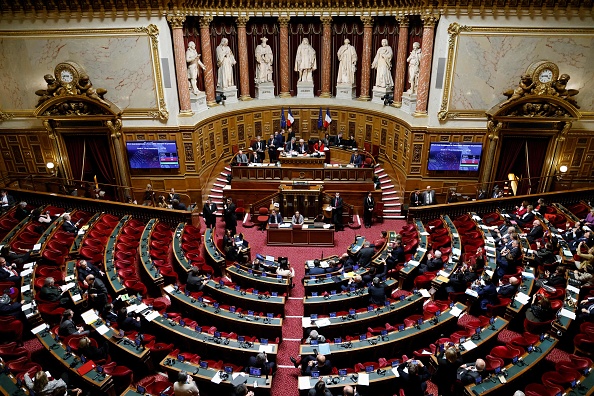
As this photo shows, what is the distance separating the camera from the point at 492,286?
11.1 metres

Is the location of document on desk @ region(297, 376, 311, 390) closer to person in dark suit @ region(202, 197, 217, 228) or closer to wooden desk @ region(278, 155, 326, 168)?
person in dark suit @ region(202, 197, 217, 228)

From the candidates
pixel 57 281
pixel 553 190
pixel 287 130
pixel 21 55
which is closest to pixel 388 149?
pixel 287 130

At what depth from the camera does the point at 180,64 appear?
18.2 meters

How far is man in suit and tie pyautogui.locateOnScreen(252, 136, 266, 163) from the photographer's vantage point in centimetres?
2002

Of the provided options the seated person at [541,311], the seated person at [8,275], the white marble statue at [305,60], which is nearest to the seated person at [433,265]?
the seated person at [541,311]

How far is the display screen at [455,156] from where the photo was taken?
18219 millimetres

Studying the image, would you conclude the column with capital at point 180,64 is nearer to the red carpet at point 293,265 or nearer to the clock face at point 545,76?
the red carpet at point 293,265

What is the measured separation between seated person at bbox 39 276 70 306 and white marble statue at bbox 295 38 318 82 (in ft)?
51.1

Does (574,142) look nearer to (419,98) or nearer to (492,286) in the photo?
(419,98)

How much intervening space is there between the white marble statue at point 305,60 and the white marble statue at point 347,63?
4.44 ft

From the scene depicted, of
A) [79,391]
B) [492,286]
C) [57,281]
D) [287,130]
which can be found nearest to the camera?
[79,391]

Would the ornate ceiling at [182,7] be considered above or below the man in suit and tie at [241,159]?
above

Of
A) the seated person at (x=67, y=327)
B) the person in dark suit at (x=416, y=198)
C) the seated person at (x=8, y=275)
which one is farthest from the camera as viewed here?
the person in dark suit at (x=416, y=198)

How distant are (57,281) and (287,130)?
1318 centimetres
